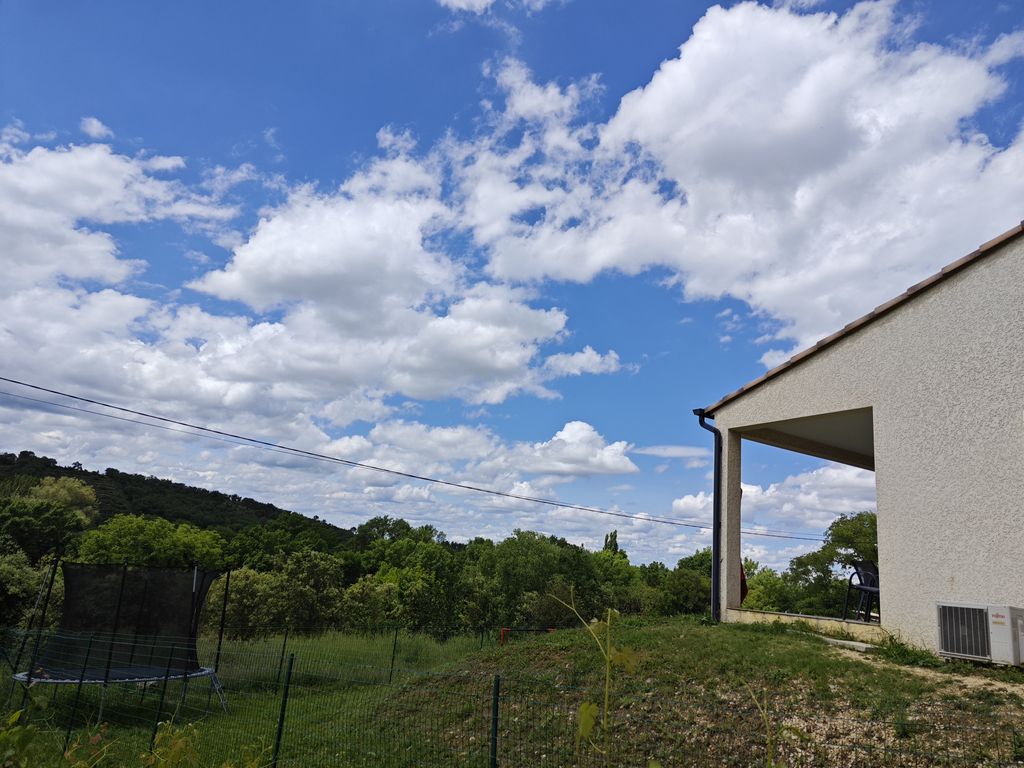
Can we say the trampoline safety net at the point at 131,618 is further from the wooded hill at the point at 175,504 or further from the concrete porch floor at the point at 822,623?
the wooded hill at the point at 175,504

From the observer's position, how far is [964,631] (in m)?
7.34

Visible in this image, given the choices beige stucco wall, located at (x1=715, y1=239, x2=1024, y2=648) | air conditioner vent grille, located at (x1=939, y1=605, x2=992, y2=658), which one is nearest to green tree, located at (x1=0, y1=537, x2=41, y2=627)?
beige stucco wall, located at (x1=715, y1=239, x2=1024, y2=648)

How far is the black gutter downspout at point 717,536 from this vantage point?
10.8 meters

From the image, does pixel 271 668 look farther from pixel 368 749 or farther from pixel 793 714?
pixel 793 714

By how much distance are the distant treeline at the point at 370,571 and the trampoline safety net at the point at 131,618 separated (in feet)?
13.1

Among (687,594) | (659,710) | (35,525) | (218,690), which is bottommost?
(218,690)

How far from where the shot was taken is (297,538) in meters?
35.2

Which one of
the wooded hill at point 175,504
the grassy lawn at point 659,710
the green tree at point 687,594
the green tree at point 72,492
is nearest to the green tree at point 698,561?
the green tree at point 687,594

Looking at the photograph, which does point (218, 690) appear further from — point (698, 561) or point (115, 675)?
point (698, 561)

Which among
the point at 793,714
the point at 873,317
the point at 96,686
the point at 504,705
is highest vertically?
the point at 873,317

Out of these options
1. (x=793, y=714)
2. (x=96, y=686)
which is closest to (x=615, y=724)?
(x=793, y=714)

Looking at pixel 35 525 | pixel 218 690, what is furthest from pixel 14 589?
pixel 35 525

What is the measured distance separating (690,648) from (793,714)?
2496 mm

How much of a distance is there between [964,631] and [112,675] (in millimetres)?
11996
